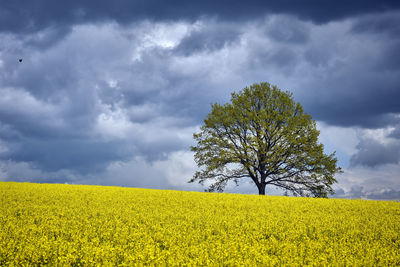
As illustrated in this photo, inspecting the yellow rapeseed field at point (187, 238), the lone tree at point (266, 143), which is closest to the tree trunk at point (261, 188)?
the lone tree at point (266, 143)

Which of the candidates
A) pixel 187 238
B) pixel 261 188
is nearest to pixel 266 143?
pixel 261 188

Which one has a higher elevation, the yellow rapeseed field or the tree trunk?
the tree trunk

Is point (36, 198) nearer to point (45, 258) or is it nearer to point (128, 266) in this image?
point (45, 258)

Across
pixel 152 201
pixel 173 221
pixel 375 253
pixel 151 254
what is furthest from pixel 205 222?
pixel 152 201

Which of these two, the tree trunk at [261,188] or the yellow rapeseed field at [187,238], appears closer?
the yellow rapeseed field at [187,238]

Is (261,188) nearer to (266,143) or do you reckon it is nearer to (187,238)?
(266,143)

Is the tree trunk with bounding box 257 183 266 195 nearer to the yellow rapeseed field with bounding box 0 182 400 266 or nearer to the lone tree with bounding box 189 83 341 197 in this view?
the lone tree with bounding box 189 83 341 197

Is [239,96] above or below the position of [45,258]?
above

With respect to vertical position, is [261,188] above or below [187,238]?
above

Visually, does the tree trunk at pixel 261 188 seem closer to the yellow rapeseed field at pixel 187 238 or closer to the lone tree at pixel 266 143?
the lone tree at pixel 266 143

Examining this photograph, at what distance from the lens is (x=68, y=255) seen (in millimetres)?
5844

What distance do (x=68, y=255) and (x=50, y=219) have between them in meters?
4.87

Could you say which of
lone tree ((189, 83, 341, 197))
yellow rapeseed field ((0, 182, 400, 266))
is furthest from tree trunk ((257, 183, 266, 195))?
yellow rapeseed field ((0, 182, 400, 266))

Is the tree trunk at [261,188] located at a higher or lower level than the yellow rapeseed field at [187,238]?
higher
